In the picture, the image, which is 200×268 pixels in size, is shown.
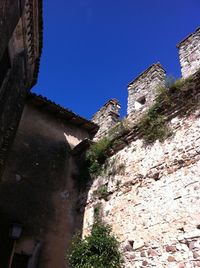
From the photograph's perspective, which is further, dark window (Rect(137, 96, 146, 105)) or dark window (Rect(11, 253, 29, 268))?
dark window (Rect(137, 96, 146, 105))

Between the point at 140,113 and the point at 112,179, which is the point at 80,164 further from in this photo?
the point at 140,113

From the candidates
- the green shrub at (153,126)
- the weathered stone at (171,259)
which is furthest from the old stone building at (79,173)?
the green shrub at (153,126)

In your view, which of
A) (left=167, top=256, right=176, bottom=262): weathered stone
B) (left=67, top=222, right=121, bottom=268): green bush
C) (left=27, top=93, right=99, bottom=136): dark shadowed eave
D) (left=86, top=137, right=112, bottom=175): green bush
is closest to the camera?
(left=167, top=256, right=176, bottom=262): weathered stone

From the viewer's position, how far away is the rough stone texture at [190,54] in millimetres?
7348

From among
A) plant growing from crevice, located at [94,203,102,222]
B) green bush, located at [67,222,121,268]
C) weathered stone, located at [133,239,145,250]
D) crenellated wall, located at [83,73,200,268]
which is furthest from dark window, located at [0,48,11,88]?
weathered stone, located at [133,239,145,250]

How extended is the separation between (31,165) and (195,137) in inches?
175

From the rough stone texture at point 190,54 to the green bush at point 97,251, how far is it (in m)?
3.88

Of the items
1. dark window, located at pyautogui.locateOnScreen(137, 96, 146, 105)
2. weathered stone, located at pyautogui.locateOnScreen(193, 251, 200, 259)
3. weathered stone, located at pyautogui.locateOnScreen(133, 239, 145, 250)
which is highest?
dark window, located at pyautogui.locateOnScreen(137, 96, 146, 105)

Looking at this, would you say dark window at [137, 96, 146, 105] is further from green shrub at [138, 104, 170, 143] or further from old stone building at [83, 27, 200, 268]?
green shrub at [138, 104, 170, 143]

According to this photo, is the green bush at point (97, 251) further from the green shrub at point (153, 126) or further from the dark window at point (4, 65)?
the dark window at point (4, 65)

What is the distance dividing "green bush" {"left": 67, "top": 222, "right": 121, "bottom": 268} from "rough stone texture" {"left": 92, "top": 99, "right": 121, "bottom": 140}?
3.27 metres

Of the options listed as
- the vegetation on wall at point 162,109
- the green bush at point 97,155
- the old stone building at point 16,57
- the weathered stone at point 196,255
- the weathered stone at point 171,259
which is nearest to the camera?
the weathered stone at point 196,255

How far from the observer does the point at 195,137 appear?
6211mm

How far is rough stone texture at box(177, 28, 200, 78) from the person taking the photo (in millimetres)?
7348
